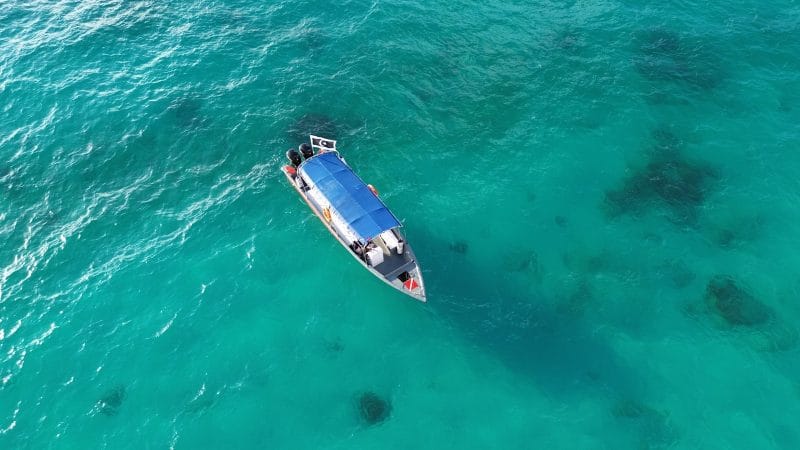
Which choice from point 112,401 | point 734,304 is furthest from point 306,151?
point 734,304

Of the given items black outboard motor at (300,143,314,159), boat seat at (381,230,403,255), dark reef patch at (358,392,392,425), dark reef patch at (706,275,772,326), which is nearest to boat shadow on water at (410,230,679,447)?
boat seat at (381,230,403,255)

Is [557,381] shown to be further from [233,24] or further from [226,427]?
[233,24]

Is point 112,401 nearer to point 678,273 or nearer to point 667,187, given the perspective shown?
point 678,273

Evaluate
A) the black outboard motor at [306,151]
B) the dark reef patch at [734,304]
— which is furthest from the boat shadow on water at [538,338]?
the black outboard motor at [306,151]

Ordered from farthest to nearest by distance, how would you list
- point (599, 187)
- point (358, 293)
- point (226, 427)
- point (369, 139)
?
point (369, 139) < point (599, 187) < point (358, 293) < point (226, 427)

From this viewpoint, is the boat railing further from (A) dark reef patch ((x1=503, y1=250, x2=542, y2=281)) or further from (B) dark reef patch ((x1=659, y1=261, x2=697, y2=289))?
(B) dark reef patch ((x1=659, y1=261, x2=697, y2=289))

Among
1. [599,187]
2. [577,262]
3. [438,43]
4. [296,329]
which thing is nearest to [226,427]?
[296,329]

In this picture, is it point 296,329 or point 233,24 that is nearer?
point 296,329
